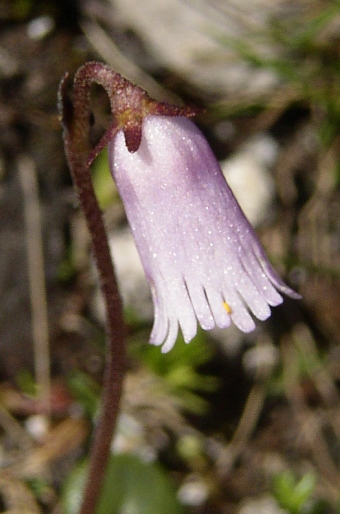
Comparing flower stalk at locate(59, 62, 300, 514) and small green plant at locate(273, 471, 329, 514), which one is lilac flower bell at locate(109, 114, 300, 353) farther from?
small green plant at locate(273, 471, 329, 514)

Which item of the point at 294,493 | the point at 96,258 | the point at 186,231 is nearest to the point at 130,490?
the point at 294,493

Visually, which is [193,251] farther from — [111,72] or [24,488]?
[24,488]

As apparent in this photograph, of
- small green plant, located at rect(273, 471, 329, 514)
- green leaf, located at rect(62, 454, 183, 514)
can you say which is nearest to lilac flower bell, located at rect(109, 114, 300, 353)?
green leaf, located at rect(62, 454, 183, 514)

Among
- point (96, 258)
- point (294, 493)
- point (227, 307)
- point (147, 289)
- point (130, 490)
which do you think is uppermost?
point (96, 258)

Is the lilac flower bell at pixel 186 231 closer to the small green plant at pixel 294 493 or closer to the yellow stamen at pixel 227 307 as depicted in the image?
the yellow stamen at pixel 227 307

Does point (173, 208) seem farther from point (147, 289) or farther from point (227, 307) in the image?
point (147, 289)

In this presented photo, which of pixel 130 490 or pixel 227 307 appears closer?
pixel 227 307

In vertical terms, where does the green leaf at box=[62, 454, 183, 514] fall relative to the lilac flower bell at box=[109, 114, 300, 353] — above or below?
below
